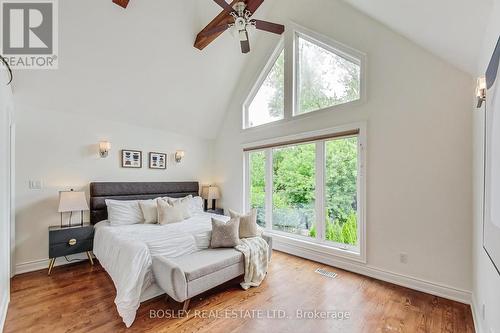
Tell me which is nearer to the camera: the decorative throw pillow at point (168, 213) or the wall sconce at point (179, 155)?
the decorative throw pillow at point (168, 213)

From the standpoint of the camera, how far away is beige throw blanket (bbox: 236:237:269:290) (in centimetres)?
282

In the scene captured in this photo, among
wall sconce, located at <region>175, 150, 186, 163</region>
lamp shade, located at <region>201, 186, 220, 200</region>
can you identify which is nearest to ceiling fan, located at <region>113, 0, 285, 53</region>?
wall sconce, located at <region>175, 150, 186, 163</region>

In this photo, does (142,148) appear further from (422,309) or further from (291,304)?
(422,309)

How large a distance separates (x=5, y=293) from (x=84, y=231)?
109 centimetres

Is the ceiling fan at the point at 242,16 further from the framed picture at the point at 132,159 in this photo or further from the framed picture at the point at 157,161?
the framed picture at the point at 157,161

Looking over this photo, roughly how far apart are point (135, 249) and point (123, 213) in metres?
1.37

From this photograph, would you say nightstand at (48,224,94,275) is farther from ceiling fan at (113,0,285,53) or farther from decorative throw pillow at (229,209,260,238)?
ceiling fan at (113,0,285,53)

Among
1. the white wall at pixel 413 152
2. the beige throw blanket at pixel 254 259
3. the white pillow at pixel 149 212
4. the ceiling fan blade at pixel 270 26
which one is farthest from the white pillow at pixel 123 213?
the white wall at pixel 413 152

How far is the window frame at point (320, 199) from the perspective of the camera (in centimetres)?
320

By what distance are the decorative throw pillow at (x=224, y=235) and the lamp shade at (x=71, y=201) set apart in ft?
6.74

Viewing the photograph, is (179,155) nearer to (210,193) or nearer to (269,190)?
(210,193)

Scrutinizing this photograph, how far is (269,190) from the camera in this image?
4.54 meters

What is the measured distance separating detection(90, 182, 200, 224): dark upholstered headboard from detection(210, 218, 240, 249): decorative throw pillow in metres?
2.12

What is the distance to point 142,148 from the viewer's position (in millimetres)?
4520
